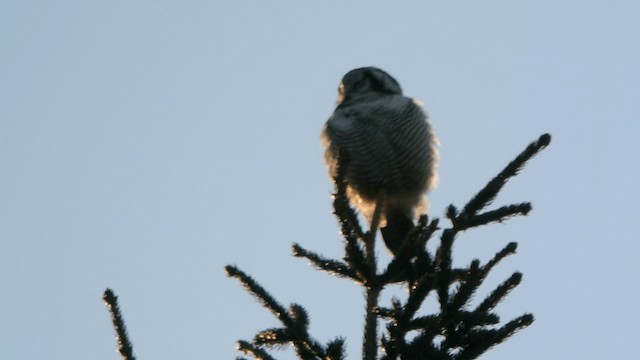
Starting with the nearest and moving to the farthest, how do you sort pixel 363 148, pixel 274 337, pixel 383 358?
pixel 383 358
pixel 274 337
pixel 363 148

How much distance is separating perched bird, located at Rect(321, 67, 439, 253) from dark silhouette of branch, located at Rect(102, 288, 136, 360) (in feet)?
7.91

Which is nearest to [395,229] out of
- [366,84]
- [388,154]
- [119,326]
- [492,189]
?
[388,154]

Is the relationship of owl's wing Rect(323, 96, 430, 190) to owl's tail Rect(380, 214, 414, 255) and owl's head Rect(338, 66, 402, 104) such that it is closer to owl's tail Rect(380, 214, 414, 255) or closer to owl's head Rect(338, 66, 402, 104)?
owl's tail Rect(380, 214, 414, 255)

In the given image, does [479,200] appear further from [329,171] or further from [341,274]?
[329,171]

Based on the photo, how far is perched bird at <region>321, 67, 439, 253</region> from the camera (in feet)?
14.3

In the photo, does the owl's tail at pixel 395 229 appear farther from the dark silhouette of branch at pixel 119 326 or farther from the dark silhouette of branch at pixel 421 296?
the dark silhouette of branch at pixel 119 326

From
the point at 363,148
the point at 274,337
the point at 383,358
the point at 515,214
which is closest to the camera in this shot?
the point at 383,358

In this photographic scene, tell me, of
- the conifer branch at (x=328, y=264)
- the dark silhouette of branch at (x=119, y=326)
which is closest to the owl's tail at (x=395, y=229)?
the conifer branch at (x=328, y=264)

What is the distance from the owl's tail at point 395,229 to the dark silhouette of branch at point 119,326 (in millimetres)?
2531

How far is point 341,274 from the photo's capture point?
256cm

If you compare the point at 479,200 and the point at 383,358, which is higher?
the point at 479,200

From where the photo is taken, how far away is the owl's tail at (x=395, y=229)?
439 cm

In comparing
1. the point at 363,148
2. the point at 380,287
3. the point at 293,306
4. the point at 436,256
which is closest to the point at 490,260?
the point at 436,256

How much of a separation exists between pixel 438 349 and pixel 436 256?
264mm
